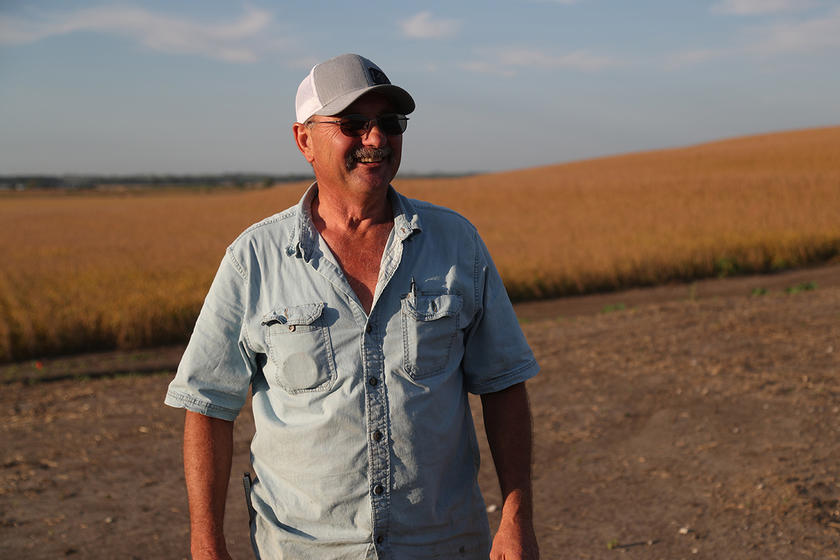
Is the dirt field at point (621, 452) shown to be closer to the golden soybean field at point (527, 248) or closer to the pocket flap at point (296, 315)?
the golden soybean field at point (527, 248)

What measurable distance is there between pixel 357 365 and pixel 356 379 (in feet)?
0.12

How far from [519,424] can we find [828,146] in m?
47.6

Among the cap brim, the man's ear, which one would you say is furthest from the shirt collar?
the cap brim

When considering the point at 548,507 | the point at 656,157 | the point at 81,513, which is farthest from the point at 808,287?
the point at 656,157

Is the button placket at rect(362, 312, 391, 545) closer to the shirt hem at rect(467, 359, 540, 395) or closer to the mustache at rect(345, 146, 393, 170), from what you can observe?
the shirt hem at rect(467, 359, 540, 395)

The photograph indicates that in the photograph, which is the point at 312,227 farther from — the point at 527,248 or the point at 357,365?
the point at 527,248

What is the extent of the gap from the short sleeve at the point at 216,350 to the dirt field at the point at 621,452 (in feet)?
A: 9.59

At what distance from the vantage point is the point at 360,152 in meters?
2.17

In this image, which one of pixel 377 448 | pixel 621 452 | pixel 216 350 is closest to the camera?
pixel 377 448

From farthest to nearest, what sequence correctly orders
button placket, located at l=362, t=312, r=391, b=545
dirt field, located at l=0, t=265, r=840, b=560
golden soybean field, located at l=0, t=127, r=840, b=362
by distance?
golden soybean field, located at l=0, t=127, r=840, b=362, dirt field, located at l=0, t=265, r=840, b=560, button placket, located at l=362, t=312, r=391, b=545

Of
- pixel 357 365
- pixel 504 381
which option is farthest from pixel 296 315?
pixel 504 381

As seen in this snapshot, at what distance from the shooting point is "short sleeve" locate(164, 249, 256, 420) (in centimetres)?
216

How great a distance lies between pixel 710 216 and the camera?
2209 centimetres

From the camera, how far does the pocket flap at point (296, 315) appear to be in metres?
2.09
